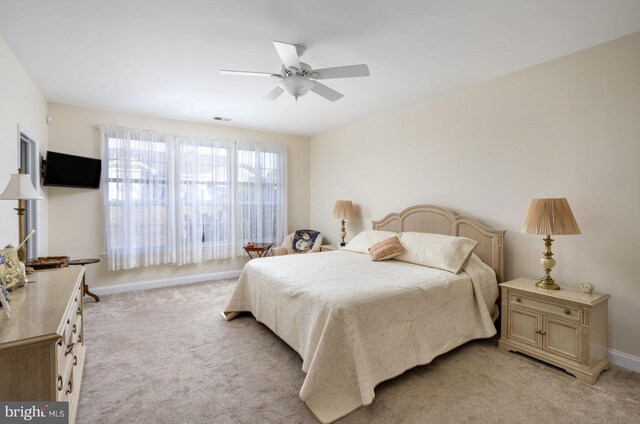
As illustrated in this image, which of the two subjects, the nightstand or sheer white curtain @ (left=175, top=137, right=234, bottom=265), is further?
sheer white curtain @ (left=175, top=137, right=234, bottom=265)

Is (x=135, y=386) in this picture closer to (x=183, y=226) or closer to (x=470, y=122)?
(x=183, y=226)

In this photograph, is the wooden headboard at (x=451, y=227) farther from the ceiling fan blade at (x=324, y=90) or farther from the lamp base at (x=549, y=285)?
the ceiling fan blade at (x=324, y=90)

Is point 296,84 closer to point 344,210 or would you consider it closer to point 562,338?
point 344,210

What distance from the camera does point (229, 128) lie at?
17.0 feet

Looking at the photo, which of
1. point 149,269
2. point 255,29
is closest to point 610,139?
point 255,29

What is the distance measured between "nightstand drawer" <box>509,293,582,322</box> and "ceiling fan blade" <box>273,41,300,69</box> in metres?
2.63

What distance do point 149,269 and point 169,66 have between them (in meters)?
3.08

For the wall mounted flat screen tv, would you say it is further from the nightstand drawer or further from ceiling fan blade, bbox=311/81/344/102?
the nightstand drawer

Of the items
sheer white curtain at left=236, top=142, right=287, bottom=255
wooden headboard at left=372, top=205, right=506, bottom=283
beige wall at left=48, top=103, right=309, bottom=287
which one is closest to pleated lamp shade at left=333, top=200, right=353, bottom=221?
wooden headboard at left=372, top=205, right=506, bottom=283

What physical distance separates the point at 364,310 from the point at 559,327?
1.58 metres

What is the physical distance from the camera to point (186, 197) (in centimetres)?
480

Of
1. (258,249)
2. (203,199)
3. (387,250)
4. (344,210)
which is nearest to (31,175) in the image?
(203,199)

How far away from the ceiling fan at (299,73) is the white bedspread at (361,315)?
166cm

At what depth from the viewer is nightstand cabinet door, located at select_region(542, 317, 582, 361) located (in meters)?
2.27
